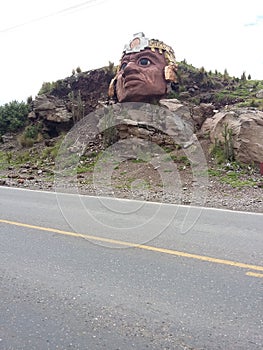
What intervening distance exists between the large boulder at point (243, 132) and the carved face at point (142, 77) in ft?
12.0

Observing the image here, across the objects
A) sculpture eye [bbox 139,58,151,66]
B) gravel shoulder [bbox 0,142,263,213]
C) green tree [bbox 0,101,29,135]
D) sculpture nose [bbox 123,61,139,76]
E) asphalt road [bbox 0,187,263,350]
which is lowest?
asphalt road [bbox 0,187,263,350]

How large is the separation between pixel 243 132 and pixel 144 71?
5.43m

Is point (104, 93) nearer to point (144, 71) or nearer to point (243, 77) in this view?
point (144, 71)

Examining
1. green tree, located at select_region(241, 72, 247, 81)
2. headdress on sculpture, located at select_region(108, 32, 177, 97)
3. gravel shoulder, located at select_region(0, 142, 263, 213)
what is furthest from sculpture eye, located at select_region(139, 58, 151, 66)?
green tree, located at select_region(241, 72, 247, 81)

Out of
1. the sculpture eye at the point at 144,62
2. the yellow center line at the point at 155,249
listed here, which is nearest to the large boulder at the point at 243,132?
the sculpture eye at the point at 144,62

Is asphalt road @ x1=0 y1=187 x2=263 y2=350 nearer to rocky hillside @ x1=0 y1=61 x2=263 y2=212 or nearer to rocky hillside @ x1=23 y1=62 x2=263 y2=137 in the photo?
rocky hillside @ x1=0 y1=61 x2=263 y2=212

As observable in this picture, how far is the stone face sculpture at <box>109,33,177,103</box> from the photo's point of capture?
1474 centimetres

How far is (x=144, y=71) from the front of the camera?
579 inches

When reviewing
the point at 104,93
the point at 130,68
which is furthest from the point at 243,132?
the point at 104,93

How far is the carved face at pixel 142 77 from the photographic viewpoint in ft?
48.3

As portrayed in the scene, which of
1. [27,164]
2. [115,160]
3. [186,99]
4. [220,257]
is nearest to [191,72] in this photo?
[186,99]

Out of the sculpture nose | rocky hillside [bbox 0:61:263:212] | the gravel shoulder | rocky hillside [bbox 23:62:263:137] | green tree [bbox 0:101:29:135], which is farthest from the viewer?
green tree [bbox 0:101:29:135]

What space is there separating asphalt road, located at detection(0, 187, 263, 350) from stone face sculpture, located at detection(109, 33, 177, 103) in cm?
937

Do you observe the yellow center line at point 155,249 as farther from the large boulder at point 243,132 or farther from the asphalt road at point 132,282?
the large boulder at point 243,132
